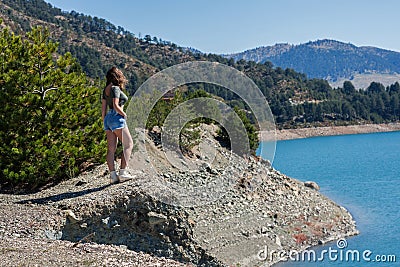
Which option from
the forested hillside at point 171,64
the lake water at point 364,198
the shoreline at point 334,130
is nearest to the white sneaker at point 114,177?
the lake water at point 364,198

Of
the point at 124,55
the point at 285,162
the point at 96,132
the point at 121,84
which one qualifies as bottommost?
the point at 285,162

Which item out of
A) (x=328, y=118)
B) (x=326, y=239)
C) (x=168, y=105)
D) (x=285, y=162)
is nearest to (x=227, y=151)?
(x=168, y=105)

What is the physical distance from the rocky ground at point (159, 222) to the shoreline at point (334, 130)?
9409 centimetres

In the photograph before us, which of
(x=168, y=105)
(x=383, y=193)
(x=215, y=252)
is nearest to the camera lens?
(x=215, y=252)

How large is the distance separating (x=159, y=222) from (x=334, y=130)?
11655cm

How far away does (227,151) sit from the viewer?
2723cm

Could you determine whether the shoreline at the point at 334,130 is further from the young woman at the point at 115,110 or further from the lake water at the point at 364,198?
the young woman at the point at 115,110

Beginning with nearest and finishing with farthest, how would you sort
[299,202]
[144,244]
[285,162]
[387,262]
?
[144,244]
[387,262]
[299,202]
[285,162]

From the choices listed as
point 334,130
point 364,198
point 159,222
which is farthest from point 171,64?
point 159,222

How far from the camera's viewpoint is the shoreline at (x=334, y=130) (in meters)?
117

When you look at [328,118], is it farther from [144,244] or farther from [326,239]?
[144,244]

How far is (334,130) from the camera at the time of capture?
12362 centimetres

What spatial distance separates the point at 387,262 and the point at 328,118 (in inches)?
4591

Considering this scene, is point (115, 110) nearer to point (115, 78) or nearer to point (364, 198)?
point (115, 78)
